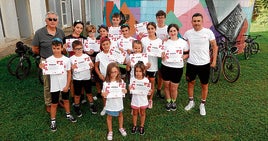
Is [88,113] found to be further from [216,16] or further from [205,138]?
[216,16]

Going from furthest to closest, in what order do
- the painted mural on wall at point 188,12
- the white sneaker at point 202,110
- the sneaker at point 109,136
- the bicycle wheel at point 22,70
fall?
1. the painted mural on wall at point 188,12
2. the bicycle wheel at point 22,70
3. the white sneaker at point 202,110
4. the sneaker at point 109,136

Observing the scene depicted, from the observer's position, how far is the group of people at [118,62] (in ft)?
13.6

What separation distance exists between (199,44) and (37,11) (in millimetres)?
10301

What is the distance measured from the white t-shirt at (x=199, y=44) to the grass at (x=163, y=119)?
1.26 metres

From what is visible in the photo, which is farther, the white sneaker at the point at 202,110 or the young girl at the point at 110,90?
the white sneaker at the point at 202,110

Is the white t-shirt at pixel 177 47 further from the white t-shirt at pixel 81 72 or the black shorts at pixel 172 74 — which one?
the white t-shirt at pixel 81 72

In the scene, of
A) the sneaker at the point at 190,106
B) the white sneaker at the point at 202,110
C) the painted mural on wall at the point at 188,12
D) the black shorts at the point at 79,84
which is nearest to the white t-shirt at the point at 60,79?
the black shorts at the point at 79,84

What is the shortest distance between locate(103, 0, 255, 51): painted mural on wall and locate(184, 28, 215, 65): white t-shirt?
4.77 m

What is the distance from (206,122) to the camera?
490 centimetres

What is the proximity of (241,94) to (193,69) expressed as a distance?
7.52 ft

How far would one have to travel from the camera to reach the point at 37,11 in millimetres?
12352

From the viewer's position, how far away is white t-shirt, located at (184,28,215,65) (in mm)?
4680

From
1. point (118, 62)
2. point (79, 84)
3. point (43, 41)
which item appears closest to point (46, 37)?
point (43, 41)

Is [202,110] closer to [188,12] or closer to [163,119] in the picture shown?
[163,119]
